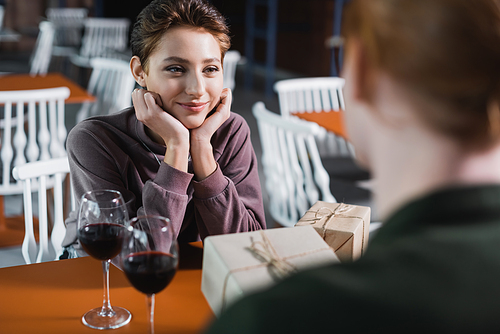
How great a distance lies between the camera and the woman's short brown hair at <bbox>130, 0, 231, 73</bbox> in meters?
1.35

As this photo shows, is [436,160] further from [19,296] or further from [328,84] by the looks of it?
[328,84]

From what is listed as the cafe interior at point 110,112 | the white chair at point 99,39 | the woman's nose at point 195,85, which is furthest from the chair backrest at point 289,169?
the white chair at point 99,39

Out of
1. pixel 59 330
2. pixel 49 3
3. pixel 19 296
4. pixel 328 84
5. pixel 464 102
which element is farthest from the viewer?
pixel 49 3

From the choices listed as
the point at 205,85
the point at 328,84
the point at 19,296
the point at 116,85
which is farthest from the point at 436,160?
the point at 116,85

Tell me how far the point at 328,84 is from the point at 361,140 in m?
3.01

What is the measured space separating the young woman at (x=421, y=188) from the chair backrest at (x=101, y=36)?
6904 millimetres

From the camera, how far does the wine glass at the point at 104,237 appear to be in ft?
3.05

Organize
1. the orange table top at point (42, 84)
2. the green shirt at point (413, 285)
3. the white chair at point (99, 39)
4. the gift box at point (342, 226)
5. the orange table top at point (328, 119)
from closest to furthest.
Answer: the green shirt at point (413, 285), the gift box at point (342, 226), the orange table top at point (328, 119), the orange table top at point (42, 84), the white chair at point (99, 39)

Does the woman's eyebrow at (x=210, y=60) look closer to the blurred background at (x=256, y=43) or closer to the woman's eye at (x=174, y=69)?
the woman's eye at (x=174, y=69)

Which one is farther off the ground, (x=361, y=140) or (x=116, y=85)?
(x=361, y=140)

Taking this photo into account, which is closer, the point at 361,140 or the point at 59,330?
the point at 361,140

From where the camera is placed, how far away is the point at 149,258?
801 mm

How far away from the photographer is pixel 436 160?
1.49ft

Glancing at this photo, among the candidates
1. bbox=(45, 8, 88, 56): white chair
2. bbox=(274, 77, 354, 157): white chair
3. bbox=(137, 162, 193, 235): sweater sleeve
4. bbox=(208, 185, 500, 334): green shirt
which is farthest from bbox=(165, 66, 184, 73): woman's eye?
bbox=(45, 8, 88, 56): white chair
